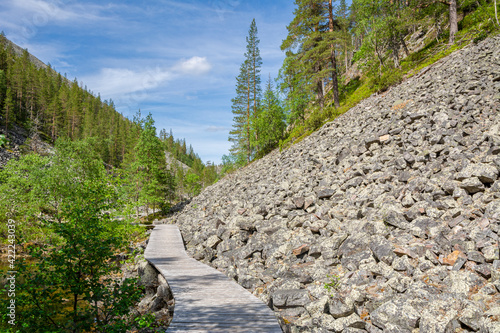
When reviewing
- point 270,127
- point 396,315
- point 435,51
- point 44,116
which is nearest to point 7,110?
point 44,116

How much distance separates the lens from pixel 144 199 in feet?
104

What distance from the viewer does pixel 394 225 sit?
7285mm

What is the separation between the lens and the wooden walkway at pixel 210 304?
555cm

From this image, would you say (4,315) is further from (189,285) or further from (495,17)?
(495,17)

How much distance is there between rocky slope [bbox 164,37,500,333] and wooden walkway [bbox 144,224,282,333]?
1.71 ft

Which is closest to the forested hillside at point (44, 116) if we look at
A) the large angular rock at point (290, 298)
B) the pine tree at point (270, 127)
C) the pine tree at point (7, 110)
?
the pine tree at point (7, 110)

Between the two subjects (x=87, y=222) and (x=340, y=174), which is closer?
(x=87, y=222)

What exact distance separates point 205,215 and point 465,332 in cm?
1717

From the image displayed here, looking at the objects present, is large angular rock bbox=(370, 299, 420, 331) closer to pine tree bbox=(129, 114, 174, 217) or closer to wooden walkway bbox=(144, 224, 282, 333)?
wooden walkway bbox=(144, 224, 282, 333)

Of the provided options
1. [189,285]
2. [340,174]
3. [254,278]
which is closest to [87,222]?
[189,285]

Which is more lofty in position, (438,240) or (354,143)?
(354,143)

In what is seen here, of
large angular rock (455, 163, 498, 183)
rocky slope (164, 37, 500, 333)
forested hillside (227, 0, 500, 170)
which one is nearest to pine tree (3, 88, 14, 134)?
forested hillside (227, 0, 500, 170)

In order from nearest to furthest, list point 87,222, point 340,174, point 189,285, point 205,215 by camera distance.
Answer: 1. point 87,222
2. point 189,285
3. point 340,174
4. point 205,215

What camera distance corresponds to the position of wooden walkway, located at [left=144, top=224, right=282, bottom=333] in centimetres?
555
